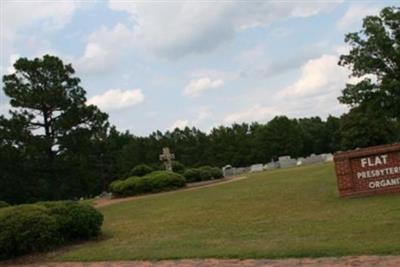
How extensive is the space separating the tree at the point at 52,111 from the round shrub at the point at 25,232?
30.5 m

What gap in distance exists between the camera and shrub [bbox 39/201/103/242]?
12242mm

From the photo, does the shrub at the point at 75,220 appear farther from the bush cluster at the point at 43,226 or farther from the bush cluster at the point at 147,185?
the bush cluster at the point at 147,185

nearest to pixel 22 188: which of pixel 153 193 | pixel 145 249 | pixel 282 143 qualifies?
pixel 153 193

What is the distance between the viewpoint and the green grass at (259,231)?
29.5 ft

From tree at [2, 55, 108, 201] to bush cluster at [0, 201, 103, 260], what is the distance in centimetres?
2971

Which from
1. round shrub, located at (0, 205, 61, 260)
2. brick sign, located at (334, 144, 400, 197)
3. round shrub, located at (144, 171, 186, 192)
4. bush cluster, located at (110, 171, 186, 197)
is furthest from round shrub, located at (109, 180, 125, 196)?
round shrub, located at (0, 205, 61, 260)

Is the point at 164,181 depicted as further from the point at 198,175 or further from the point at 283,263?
the point at 283,263

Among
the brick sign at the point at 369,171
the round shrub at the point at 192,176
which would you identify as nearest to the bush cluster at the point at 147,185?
the round shrub at the point at 192,176

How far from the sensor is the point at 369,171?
636 inches

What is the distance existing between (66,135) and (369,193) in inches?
1233

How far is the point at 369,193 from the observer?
16.0 metres

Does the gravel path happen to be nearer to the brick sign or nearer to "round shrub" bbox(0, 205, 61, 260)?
"round shrub" bbox(0, 205, 61, 260)

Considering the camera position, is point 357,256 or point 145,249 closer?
point 357,256

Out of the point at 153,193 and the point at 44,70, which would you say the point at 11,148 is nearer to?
the point at 44,70
